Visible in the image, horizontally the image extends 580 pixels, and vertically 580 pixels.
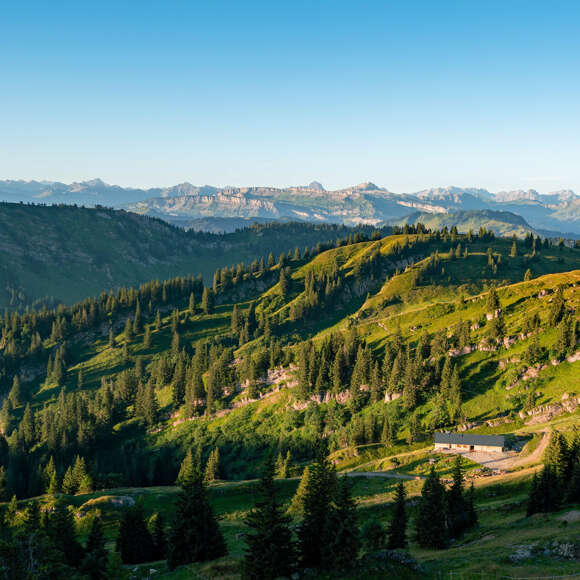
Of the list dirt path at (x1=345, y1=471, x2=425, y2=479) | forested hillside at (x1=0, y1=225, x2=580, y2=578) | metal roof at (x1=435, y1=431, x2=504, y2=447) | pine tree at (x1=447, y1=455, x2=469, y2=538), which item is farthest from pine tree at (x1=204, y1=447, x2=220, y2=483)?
pine tree at (x1=447, y1=455, x2=469, y2=538)

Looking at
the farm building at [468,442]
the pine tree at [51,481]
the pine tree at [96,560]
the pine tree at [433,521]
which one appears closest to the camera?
the pine tree at [96,560]

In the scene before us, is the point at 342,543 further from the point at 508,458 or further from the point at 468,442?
the point at 468,442

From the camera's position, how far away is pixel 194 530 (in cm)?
4538

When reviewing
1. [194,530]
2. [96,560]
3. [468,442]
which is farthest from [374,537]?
[468,442]

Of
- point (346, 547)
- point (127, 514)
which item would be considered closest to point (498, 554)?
point (346, 547)

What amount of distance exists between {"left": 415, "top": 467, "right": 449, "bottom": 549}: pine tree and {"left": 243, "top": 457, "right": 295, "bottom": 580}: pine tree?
64.4ft

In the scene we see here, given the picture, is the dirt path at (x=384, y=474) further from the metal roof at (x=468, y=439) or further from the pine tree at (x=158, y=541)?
the pine tree at (x=158, y=541)

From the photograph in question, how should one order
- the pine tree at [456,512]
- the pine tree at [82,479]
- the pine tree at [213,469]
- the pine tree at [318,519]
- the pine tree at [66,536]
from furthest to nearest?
1. the pine tree at [213,469]
2. the pine tree at [82,479]
3. the pine tree at [456,512]
4. the pine tree at [66,536]
5. the pine tree at [318,519]

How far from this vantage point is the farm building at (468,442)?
281 feet

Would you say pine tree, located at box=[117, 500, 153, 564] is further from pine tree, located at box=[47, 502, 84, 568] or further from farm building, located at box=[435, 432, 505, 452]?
farm building, located at box=[435, 432, 505, 452]

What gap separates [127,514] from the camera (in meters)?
57.6

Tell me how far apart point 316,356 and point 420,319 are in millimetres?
43477

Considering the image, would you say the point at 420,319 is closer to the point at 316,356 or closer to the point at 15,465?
the point at 316,356

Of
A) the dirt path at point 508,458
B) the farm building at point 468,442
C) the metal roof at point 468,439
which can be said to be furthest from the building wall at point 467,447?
the dirt path at point 508,458
